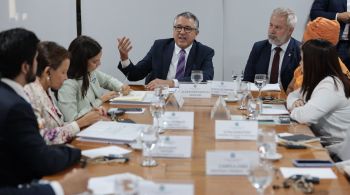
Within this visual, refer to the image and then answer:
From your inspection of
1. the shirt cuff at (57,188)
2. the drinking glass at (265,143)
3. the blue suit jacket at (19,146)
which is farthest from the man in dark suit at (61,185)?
the drinking glass at (265,143)

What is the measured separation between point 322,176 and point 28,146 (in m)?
1.08

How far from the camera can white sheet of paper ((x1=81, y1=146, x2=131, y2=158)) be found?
211 cm

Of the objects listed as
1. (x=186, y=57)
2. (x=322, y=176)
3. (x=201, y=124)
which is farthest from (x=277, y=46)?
(x=322, y=176)

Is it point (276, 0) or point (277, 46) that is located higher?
point (276, 0)

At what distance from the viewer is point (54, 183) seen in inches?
65.2

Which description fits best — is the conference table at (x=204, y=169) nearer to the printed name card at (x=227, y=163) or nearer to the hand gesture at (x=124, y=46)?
the printed name card at (x=227, y=163)

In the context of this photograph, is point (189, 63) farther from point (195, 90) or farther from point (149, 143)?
point (149, 143)

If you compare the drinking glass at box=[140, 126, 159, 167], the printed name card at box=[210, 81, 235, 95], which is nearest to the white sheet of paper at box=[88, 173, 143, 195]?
the drinking glass at box=[140, 126, 159, 167]

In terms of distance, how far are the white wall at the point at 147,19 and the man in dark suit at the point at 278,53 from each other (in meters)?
0.93

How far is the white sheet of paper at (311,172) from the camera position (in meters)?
1.89

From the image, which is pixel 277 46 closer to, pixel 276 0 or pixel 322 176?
pixel 276 0

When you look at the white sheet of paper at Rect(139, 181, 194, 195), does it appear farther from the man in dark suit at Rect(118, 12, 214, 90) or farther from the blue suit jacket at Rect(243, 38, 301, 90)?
the blue suit jacket at Rect(243, 38, 301, 90)

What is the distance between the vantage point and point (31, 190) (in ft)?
5.28

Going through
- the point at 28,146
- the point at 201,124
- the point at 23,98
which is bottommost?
the point at 201,124
